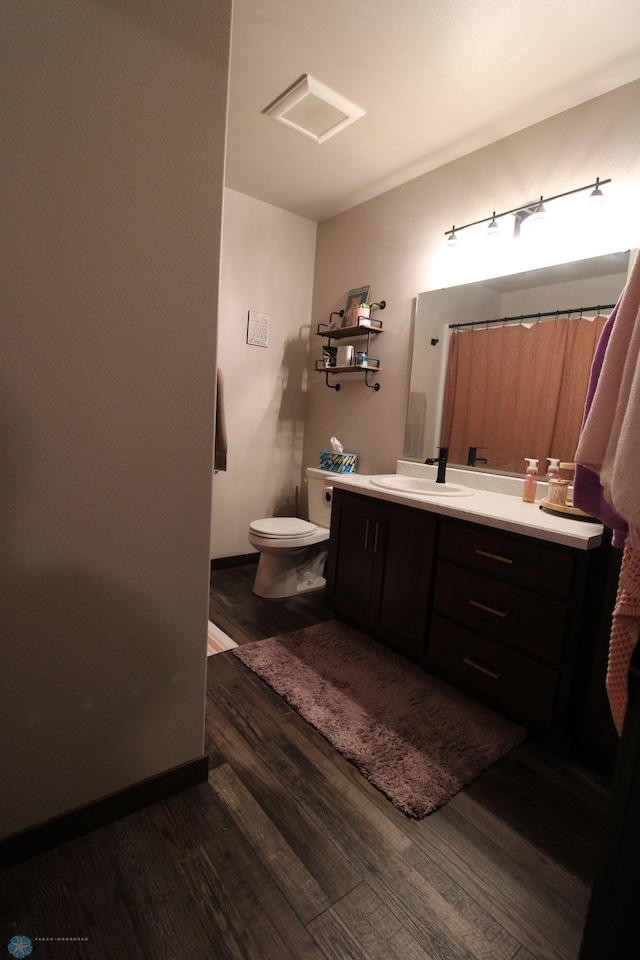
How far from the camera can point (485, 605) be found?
1.76 m

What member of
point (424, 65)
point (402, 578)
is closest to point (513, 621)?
point (402, 578)

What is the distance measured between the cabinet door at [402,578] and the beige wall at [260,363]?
144 cm

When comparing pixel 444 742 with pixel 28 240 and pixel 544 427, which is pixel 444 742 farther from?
pixel 28 240

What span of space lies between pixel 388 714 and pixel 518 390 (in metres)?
1.60

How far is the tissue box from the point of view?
3066 millimetres

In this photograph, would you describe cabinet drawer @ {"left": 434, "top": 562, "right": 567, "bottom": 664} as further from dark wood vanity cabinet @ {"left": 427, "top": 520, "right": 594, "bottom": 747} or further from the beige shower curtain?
the beige shower curtain

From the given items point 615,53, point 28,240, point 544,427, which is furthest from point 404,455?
point 28,240

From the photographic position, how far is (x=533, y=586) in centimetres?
162

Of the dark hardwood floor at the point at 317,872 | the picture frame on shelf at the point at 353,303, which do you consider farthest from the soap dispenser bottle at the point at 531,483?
the picture frame on shelf at the point at 353,303

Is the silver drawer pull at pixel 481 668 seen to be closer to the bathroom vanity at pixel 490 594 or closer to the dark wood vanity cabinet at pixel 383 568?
the bathroom vanity at pixel 490 594

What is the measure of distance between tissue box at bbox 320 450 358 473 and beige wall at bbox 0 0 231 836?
6.06 feet

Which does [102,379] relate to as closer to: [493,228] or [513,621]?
[513,621]

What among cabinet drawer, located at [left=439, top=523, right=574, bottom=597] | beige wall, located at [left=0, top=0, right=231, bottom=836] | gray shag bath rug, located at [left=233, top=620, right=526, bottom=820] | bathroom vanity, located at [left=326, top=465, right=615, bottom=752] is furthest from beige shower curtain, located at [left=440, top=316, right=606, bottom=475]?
beige wall, located at [left=0, top=0, right=231, bottom=836]

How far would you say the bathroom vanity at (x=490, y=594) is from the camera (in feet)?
5.02
